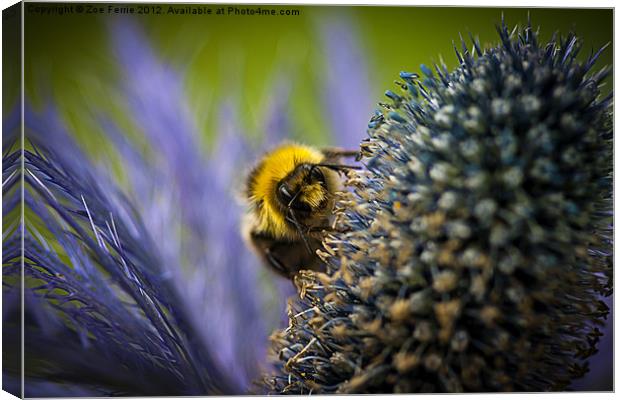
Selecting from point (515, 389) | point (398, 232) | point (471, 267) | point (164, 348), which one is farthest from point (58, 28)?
point (515, 389)

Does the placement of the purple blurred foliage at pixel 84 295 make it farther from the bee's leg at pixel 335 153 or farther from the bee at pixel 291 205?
the bee's leg at pixel 335 153

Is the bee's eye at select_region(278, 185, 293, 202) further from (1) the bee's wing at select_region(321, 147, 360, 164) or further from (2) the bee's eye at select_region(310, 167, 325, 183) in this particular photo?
(1) the bee's wing at select_region(321, 147, 360, 164)

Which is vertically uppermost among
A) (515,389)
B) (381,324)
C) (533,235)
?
(533,235)

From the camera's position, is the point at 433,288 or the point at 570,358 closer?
the point at 433,288

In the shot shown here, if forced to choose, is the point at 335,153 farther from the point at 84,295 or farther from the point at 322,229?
the point at 84,295

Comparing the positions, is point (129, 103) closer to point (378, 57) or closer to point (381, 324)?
point (378, 57)

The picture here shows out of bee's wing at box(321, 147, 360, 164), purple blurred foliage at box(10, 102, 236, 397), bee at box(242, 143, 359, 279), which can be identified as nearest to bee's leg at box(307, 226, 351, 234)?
bee at box(242, 143, 359, 279)

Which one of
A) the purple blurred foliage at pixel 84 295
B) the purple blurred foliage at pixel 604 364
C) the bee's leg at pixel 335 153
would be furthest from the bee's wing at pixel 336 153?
the purple blurred foliage at pixel 604 364
